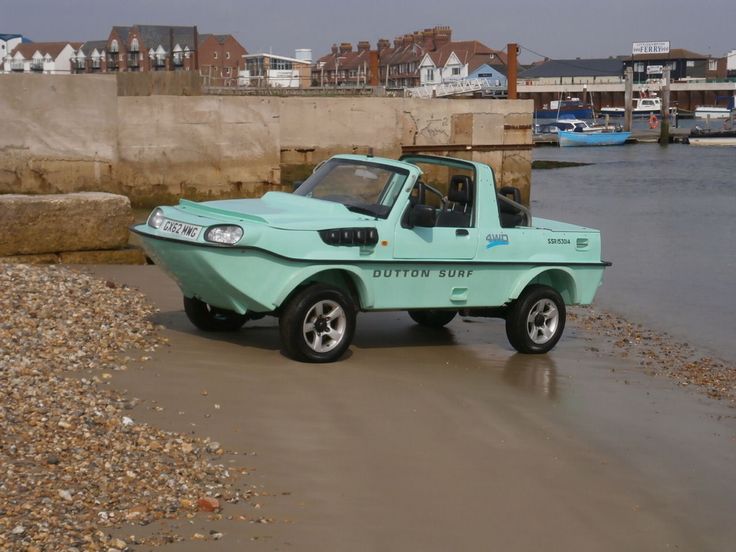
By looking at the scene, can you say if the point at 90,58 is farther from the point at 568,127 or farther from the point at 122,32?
the point at 568,127

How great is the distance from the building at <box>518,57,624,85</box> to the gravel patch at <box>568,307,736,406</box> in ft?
433

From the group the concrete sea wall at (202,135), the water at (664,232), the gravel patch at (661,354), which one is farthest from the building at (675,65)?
the gravel patch at (661,354)

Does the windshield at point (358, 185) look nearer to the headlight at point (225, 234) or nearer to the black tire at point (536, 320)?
the headlight at point (225, 234)

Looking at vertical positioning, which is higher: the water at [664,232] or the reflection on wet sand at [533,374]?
the reflection on wet sand at [533,374]

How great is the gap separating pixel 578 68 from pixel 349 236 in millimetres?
142410

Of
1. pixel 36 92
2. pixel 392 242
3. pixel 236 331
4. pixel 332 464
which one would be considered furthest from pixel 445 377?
pixel 36 92

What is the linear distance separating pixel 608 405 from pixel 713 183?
37939 mm

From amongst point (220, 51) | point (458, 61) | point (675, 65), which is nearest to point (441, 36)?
point (458, 61)

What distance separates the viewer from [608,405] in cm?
868

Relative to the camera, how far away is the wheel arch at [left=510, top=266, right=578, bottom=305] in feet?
33.5

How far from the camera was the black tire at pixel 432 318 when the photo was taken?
10992mm

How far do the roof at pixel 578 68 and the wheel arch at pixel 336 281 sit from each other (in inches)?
5507

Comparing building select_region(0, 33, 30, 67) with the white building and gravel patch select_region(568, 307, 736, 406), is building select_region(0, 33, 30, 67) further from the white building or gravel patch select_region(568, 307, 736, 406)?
gravel patch select_region(568, 307, 736, 406)

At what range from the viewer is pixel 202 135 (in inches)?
801
